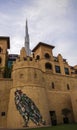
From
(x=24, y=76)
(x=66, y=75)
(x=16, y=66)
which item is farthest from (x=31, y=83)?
(x=66, y=75)

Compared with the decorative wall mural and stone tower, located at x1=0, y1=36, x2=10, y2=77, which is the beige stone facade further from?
the decorative wall mural

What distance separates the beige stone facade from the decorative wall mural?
2.00 feet

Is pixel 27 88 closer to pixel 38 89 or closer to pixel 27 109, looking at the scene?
pixel 38 89

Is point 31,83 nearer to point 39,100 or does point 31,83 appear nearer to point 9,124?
point 39,100

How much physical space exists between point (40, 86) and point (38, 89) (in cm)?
104

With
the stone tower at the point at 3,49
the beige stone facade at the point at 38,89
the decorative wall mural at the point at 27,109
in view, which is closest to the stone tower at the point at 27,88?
the beige stone facade at the point at 38,89

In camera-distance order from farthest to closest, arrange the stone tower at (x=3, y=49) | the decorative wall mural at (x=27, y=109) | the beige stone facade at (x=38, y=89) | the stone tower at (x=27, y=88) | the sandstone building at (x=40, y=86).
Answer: the stone tower at (x=3, y=49) → the sandstone building at (x=40, y=86) → the beige stone facade at (x=38, y=89) → the stone tower at (x=27, y=88) → the decorative wall mural at (x=27, y=109)

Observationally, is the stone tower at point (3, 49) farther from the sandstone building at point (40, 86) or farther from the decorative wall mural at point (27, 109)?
the decorative wall mural at point (27, 109)

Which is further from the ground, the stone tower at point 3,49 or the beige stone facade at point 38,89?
the stone tower at point 3,49

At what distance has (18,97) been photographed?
1122 inches

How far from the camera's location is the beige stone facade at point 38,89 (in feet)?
92.6

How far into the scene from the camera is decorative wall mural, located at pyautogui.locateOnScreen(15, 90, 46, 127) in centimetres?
2616

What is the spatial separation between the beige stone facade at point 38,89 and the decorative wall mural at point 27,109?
0.61 meters

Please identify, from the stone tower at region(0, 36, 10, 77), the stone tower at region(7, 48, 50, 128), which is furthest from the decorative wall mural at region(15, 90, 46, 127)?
the stone tower at region(0, 36, 10, 77)
